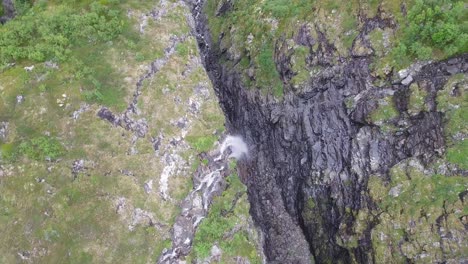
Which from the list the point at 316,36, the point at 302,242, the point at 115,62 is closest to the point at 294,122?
the point at 316,36

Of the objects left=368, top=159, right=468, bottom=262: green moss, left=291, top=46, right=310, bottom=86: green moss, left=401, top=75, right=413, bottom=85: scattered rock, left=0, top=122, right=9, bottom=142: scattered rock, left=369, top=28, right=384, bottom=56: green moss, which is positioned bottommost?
left=368, top=159, right=468, bottom=262: green moss

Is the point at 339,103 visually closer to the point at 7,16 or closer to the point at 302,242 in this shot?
the point at 302,242

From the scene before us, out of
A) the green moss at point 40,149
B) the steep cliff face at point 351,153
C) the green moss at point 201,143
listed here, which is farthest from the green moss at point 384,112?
the green moss at point 40,149

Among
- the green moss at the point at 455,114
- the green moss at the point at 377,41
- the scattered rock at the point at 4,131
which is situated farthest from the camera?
the green moss at the point at 377,41

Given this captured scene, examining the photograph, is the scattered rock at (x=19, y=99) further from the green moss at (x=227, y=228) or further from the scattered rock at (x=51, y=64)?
the green moss at (x=227, y=228)

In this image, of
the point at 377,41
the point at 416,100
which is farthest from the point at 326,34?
the point at 416,100

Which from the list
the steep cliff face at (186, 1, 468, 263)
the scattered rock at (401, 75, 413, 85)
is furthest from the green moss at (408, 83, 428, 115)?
the scattered rock at (401, 75, 413, 85)

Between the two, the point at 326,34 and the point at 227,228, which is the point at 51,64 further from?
the point at 326,34

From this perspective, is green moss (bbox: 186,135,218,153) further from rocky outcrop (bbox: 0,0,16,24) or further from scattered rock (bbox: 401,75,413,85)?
rocky outcrop (bbox: 0,0,16,24)
